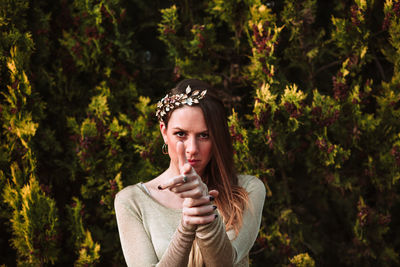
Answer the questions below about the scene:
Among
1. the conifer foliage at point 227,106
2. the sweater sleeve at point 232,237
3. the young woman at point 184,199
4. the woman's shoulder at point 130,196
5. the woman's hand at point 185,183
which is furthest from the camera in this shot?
the conifer foliage at point 227,106

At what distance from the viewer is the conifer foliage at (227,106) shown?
120 inches

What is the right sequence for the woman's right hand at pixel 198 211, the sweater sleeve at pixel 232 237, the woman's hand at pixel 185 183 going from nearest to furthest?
the woman's hand at pixel 185 183
the woman's right hand at pixel 198 211
the sweater sleeve at pixel 232 237

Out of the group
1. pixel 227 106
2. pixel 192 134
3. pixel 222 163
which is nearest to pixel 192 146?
pixel 192 134

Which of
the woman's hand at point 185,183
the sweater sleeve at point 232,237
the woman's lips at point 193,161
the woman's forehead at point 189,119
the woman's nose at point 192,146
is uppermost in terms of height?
the woman's forehead at point 189,119

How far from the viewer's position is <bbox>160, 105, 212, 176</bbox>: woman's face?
2281mm

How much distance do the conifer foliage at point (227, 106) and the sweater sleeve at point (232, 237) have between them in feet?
2.21

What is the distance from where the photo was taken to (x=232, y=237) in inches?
90.0

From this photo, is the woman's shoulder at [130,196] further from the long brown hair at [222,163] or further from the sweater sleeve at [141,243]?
the long brown hair at [222,163]

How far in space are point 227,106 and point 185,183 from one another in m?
1.94

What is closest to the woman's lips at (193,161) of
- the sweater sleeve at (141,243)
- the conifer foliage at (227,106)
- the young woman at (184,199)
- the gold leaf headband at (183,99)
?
the young woman at (184,199)

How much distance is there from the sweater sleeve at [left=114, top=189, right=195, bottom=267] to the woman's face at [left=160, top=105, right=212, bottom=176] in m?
0.47

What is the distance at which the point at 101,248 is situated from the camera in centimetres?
329

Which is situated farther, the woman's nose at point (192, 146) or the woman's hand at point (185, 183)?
the woman's nose at point (192, 146)

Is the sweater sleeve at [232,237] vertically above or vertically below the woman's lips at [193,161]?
below
